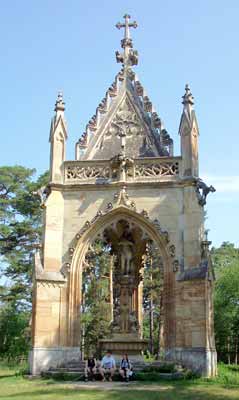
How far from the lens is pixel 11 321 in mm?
33406

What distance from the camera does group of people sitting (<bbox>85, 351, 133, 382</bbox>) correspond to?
14.9 m

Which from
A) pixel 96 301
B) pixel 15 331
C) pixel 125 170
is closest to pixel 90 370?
pixel 125 170

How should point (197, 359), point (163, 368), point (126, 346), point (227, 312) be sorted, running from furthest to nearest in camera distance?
1. point (227, 312)
2. point (126, 346)
3. point (197, 359)
4. point (163, 368)

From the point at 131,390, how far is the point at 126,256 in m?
6.80

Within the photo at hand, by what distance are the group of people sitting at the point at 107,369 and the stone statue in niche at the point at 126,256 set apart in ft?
13.7

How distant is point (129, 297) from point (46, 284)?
3.35m

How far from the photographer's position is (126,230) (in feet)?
64.0

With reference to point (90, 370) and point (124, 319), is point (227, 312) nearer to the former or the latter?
point (124, 319)

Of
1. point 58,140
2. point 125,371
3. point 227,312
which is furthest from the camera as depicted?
point 227,312

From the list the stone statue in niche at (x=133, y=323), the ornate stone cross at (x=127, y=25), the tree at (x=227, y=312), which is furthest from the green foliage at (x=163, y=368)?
the tree at (x=227, y=312)

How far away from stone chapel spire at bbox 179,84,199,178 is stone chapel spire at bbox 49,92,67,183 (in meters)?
4.22

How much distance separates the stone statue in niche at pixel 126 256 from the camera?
749 inches

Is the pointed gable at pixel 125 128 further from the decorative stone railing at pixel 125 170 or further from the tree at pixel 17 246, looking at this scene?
the tree at pixel 17 246

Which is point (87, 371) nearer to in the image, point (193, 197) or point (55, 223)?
point (55, 223)
